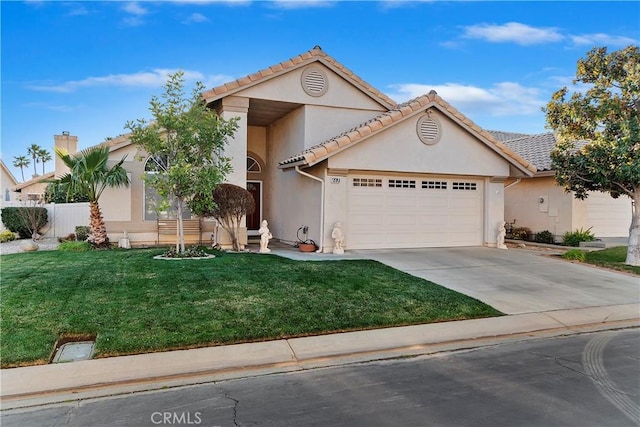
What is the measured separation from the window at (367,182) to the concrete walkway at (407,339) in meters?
3.31

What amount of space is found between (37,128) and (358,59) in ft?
44.3

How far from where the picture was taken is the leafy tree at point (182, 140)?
11.2 metres

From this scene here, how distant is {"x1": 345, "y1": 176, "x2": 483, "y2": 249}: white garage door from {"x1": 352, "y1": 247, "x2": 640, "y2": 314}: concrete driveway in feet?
2.50

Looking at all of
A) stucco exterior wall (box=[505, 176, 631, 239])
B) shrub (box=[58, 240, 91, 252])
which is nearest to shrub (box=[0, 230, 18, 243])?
shrub (box=[58, 240, 91, 252])

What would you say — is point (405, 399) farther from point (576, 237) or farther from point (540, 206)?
point (540, 206)

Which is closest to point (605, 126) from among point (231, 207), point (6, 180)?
point (231, 207)

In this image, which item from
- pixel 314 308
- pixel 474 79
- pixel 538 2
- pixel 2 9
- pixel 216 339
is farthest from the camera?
pixel 474 79

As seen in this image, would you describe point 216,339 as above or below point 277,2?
below

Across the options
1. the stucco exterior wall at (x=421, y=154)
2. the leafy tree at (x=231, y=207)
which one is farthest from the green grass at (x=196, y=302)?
the stucco exterior wall at (x=421, y=154)

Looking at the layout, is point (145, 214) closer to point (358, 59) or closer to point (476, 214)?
point (358, 59)

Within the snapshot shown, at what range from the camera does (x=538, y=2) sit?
13039 mm

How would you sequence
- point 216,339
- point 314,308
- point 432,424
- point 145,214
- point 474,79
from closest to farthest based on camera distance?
point 432,424 → point 216,339 → point 314,308 → point 145,214 → point 474,79

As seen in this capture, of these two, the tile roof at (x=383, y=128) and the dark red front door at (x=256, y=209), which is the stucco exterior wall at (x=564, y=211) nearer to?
the tile roof at (x=383, y=128)

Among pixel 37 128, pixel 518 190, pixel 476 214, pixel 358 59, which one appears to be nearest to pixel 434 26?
pixel 358 59
